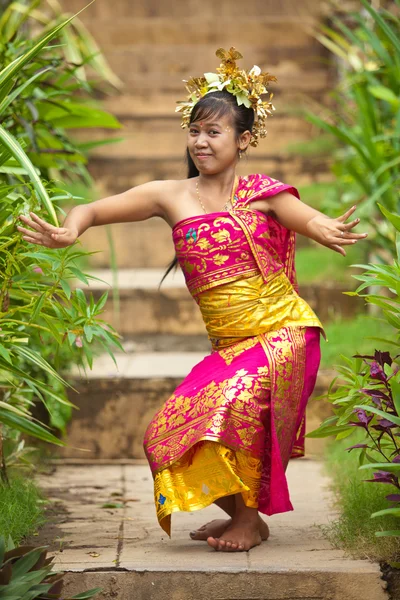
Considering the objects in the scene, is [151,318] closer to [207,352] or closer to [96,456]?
[207,352]

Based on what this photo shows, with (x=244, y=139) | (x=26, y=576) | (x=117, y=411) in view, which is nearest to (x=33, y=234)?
(x=244, y=139)

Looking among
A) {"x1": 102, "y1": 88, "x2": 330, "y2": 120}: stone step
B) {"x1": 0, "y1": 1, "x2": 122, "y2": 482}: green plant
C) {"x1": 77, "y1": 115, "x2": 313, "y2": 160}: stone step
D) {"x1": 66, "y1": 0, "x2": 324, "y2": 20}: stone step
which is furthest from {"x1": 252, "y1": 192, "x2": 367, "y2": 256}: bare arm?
{"x1": 66, "y1": 0, "x2": 324, "y2": 20}: stone step

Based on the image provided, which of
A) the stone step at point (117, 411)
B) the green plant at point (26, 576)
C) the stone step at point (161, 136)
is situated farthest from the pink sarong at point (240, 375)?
the stone step at point (161, 136)

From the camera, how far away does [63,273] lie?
3.19 metres

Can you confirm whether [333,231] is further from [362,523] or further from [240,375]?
[362,523]

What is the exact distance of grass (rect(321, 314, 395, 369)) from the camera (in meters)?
4.73

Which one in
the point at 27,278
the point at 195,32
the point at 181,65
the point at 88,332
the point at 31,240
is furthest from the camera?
the point at 195,32

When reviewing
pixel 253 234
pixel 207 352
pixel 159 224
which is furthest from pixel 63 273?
pixel 159 224

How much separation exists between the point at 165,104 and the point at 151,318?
234cm

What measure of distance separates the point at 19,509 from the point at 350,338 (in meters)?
2.07

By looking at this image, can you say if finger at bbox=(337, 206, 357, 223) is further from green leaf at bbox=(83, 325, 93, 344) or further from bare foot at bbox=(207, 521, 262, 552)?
bare foot at bbox=(207, 521, 262, 552)

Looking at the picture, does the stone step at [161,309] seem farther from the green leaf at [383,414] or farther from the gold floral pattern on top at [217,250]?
the green leaf at [383,414]

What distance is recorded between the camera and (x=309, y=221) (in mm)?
3281

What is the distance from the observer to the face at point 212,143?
3.33 m
